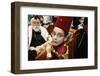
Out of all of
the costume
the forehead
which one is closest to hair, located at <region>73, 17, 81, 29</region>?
the forehead

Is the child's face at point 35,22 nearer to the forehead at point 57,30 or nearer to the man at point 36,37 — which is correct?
the man at point 36,37

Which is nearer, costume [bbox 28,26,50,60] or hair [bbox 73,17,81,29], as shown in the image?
costume [bbox 28,26,50,60]

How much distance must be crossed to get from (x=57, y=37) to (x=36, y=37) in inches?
5.9

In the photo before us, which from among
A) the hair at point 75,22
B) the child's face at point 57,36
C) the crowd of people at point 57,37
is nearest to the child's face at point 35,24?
the crowd of people at point 57,37

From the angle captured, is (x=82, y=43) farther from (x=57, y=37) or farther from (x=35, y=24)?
(x=35, y=24)

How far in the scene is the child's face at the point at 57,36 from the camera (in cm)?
157

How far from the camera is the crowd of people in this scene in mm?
1519

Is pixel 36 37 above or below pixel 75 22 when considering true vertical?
below

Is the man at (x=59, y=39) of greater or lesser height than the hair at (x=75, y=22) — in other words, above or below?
below

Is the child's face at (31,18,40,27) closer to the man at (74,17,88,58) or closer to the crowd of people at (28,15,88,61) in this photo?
the crowd of people at (28,15,88,61)

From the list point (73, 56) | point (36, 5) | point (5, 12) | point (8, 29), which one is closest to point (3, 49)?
point (8, 29)

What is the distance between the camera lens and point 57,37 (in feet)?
5.20

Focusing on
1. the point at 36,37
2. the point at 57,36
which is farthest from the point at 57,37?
the point at 36,37

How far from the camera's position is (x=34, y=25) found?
1.52 meters
